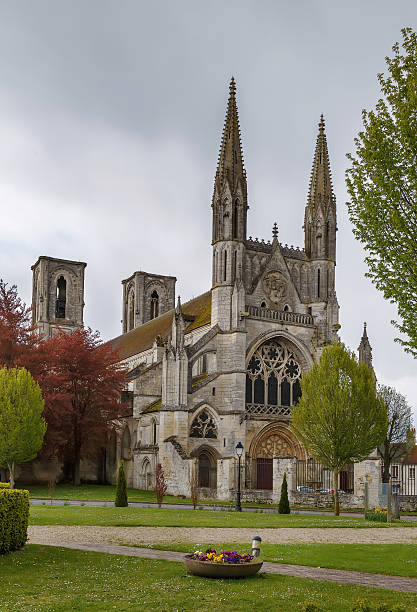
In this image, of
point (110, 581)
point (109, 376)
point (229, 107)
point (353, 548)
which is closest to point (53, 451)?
point (109, 376)

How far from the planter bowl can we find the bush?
446 centimetres

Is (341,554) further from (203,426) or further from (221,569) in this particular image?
(203,426)

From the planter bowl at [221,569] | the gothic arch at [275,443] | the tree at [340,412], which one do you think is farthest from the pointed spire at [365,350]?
the planter bowl at [221,569]

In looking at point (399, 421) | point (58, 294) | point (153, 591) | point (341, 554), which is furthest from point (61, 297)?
point (153, 591)

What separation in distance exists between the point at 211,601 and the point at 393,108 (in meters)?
10.5

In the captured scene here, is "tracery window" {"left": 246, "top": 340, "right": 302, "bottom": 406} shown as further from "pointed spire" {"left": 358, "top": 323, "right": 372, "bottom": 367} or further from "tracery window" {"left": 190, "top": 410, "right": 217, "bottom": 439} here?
"pointed spire" {"left": 358, "top": 323, "right": 372, "bottom": 367}

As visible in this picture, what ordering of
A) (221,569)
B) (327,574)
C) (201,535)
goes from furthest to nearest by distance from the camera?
(201,535)
(327,574)
(221,569)

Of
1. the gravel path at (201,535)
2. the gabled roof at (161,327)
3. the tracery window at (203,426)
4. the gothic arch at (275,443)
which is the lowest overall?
the gravel path at (201,535)

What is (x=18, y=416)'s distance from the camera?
39.2 meters

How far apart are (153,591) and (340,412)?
2316 cm

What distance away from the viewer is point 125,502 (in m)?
32.0

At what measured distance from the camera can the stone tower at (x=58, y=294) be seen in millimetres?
77375

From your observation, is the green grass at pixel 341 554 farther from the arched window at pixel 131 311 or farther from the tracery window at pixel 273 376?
the arched window at pixel 131 311

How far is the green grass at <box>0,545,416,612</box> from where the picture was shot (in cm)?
1071
